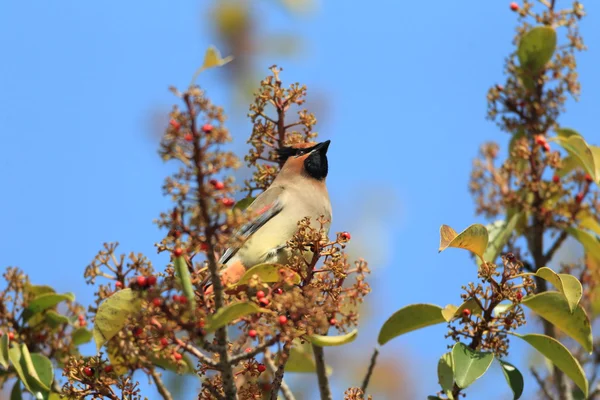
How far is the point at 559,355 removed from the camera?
118 inches

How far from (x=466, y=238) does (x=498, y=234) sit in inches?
41.6

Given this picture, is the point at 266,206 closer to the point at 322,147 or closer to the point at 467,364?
the point at 322,147

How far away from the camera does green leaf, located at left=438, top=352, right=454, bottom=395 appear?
9.69 ft

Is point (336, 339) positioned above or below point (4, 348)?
below

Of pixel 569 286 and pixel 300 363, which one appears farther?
pixel 300 363

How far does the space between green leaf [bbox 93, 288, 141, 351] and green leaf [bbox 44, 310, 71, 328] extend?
100cm

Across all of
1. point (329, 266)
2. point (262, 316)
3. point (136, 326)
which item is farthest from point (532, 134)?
point (136, 326)

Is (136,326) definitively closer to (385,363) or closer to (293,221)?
(293,221)

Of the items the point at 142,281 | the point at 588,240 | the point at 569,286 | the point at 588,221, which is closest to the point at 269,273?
the point at 142,281

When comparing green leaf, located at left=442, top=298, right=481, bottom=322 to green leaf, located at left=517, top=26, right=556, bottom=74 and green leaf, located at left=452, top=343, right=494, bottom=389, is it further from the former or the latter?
green leaf, located at left=517, top=26, right=556, bottom=74

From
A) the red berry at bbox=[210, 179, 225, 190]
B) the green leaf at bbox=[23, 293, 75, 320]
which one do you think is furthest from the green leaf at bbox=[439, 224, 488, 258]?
the green leaf at bbox=[23, 293, 75, 320]

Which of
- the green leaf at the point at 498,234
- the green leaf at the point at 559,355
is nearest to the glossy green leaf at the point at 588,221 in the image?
the green leaf at the point at 498,234

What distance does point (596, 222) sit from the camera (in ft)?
13.7

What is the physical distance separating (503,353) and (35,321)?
188 centimetres
